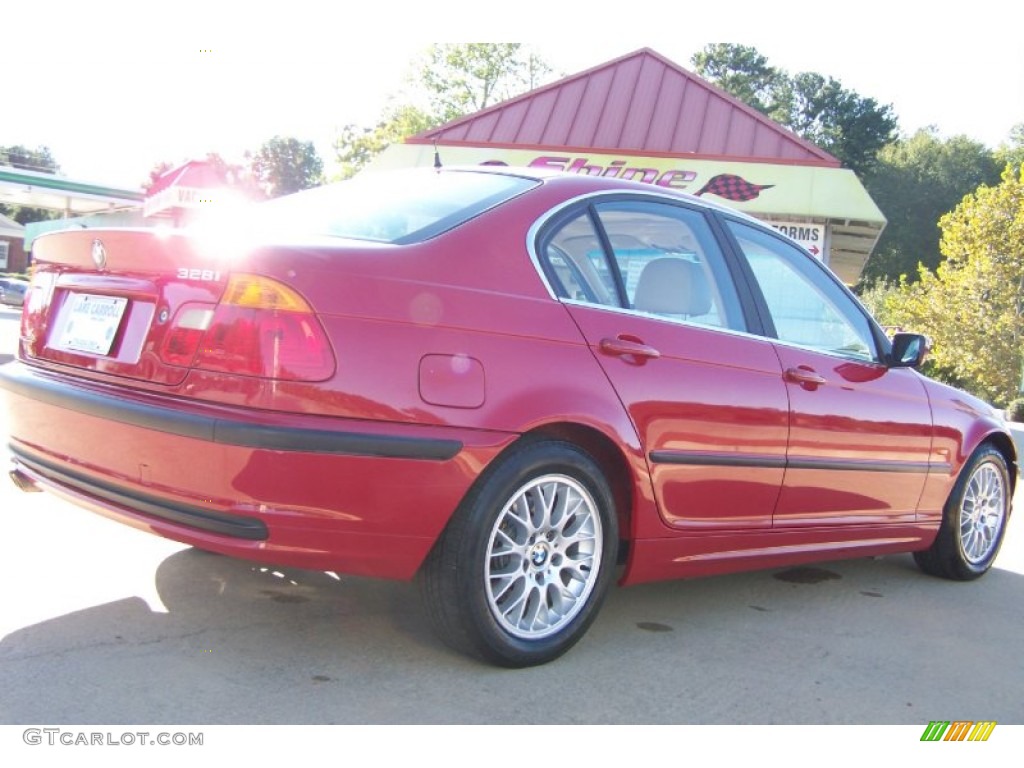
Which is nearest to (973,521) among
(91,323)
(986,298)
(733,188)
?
(91,323)

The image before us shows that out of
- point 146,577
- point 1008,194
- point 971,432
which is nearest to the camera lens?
point 146,577

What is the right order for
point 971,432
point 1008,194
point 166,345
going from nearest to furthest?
point 166,345 < point 971,432 < point 1008,194

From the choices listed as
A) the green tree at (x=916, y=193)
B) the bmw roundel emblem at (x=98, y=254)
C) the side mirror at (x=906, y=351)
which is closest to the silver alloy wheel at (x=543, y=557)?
the bmw roundel emblem at (x=98, y=254)

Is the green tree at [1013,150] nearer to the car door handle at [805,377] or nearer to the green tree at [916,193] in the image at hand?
the green tree at [916,193]

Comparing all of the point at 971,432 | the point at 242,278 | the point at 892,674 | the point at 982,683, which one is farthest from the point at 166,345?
the point at 971,432

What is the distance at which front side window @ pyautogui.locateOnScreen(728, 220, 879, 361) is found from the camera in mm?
4105

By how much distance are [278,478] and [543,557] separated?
952mm

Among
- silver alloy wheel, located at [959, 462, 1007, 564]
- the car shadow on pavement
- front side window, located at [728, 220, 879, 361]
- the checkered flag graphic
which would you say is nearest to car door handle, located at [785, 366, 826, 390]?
front side window, located at [728, 220, 879, 361]

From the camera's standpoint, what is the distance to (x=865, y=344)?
453 cm

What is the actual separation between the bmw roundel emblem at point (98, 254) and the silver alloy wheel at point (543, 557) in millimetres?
1491

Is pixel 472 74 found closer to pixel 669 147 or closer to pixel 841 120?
pixel 841 120

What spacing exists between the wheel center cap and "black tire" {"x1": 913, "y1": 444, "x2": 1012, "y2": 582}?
265 centimetres
